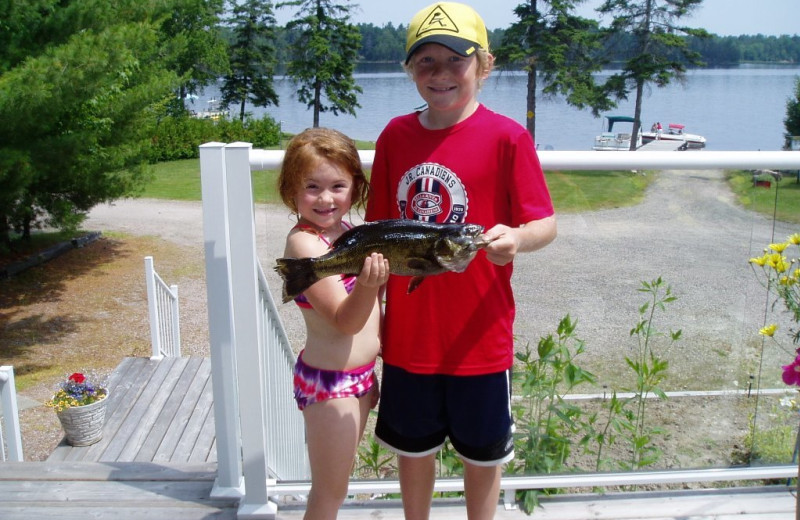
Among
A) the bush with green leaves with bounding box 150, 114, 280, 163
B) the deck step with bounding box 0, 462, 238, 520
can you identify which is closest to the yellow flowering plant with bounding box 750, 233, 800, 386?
the deck step with bounding box 0, 462, 238, 520

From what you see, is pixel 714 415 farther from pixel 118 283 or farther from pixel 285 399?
pixel 118 283

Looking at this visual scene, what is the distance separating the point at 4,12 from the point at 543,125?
3199 centimetres

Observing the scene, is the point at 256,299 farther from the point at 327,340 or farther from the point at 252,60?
the point at 252,60

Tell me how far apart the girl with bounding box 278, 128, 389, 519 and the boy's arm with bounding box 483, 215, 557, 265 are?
34 cm

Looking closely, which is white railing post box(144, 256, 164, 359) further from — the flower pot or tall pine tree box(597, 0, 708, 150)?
tall pine tree box(597, 0, 708, 150)

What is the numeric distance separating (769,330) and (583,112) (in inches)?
1574

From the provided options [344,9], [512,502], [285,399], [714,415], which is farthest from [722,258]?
[344,9]

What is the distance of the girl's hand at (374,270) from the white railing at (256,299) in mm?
497

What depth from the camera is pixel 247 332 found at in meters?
2.11

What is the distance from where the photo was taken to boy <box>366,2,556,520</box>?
1.59 m

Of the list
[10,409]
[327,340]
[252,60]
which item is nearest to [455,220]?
[327,340]

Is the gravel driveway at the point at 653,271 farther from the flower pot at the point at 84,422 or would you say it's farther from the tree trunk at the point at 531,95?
the tree trunk at the point at 531,95

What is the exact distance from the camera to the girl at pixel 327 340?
1640 millimetres

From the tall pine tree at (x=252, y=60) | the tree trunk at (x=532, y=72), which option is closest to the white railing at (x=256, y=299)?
the tree trunk at (x=532, y=72)
